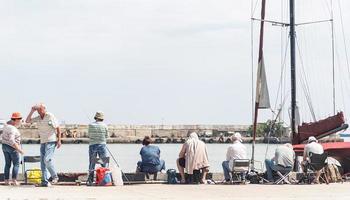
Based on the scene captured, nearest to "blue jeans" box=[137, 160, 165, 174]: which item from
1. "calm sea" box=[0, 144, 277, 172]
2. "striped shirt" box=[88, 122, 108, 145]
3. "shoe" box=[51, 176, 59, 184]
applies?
"striped shirt" box=[88, 122, 108, 145]

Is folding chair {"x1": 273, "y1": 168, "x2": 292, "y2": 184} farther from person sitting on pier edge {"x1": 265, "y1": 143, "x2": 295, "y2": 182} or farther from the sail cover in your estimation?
the sail cover

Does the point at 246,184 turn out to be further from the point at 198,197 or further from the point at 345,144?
the point at 345,144

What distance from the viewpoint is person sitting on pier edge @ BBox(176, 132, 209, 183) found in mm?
23562

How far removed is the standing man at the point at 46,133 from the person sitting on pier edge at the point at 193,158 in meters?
3.66

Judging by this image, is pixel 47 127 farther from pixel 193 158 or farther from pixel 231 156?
pixel 231 156

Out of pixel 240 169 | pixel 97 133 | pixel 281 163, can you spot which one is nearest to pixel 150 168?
pixel 97 133

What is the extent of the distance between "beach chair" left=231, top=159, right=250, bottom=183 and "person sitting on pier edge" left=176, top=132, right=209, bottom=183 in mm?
722

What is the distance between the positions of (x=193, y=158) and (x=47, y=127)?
4038mm

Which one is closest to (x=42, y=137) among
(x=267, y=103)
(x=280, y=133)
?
(x=267, y=103)

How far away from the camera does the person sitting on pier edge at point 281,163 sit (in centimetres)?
2412

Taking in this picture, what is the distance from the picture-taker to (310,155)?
24375 mm

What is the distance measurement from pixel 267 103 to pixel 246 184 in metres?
9.97

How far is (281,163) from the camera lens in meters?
24.1

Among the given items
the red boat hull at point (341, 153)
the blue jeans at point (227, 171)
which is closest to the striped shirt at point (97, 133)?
the blue jeans at point (227, 171)
